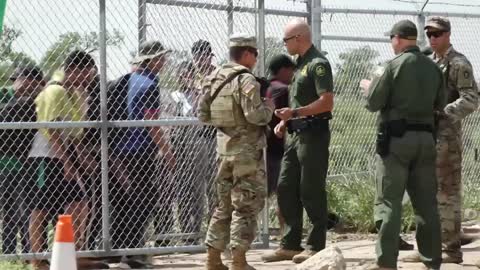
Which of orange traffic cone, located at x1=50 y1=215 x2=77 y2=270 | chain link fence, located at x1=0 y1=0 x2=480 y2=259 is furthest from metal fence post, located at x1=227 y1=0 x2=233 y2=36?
orange traffic cone, located at x1=50 y1=215 x2=77 y2=270

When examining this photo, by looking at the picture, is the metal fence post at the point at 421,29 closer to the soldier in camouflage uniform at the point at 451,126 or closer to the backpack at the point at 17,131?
the soldier in camouflage uniform at the point at 451,126

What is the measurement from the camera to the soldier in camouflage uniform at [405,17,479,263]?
8.18m

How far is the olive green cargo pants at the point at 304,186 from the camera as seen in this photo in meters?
8.09

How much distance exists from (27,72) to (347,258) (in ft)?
10.1

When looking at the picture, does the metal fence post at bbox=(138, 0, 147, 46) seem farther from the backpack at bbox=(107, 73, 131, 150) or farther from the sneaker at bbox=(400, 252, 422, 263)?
the sneaker at bbox=(400, 252, 422, 263)

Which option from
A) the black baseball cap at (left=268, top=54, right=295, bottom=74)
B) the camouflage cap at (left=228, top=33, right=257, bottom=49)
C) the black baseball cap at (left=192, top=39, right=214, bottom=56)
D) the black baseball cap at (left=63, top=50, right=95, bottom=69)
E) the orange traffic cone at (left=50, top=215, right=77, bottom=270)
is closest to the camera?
the orange traffic cone at (left=50, top=215, right=77, bottom=270)

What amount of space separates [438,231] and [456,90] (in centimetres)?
135

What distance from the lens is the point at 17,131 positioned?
8.09 m

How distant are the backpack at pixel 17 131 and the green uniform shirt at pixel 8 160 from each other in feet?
0.09

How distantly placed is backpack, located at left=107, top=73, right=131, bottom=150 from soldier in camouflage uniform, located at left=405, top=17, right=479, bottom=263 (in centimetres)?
251

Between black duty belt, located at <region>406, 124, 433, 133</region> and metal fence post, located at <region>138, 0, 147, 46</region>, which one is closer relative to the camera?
black duty belt, located at <region>406, 124, 433, 133</region>

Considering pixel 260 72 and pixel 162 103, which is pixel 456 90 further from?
pixel 162 103

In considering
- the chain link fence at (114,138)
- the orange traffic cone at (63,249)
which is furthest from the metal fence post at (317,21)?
the orange traffic cone at (63,249)

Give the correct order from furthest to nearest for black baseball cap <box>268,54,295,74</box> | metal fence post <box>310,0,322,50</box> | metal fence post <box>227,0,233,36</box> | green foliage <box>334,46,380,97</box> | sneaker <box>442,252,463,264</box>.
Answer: green foliage <box>334,46,380,97</box>
metal fence post <box>310,0,322,50</box>
black baseball cap <box>268,54,295,74</box>
metal fence post <box>227,0,233,36</box>
sneaker <box>442,252,463,264</box>
